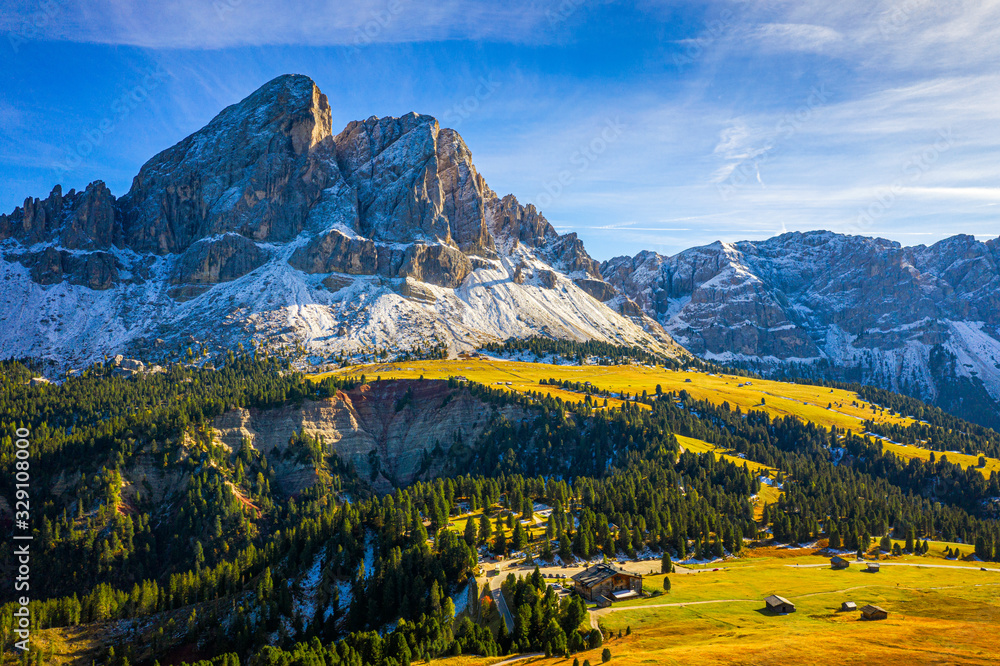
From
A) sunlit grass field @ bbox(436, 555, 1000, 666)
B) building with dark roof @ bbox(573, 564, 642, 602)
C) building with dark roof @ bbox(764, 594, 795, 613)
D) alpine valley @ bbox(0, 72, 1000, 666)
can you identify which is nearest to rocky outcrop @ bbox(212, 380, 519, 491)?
alpine valley @ bbox(0, 72, 1000, 666)

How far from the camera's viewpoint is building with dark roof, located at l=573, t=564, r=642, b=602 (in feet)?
243

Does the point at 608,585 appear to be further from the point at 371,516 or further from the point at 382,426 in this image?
the point at 382,426

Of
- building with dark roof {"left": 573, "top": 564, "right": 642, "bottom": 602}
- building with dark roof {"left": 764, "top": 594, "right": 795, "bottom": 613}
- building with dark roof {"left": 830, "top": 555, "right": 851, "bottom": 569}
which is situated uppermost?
building with dark roof {"left": 764, "top": 594, "right": 795, "bottom": 613}

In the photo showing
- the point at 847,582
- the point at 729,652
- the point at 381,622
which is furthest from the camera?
the point at 381,622

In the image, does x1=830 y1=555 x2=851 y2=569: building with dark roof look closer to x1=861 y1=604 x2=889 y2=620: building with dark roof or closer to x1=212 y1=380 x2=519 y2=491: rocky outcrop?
x1=861 y1=604 x2=889 y2=620: building with dark roof

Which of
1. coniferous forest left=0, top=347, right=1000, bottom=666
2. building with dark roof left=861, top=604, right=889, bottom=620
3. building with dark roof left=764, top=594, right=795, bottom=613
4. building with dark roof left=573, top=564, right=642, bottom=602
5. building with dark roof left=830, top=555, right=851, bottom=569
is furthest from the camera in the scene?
building with dark roof left=830, top=555, right=851, bottom=569

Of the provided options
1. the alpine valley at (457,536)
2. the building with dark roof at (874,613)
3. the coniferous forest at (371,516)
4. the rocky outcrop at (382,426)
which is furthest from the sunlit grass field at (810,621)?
the rocky outcrop at (382,426)

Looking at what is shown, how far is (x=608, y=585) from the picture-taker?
7531 cm

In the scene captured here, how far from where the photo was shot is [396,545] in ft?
322

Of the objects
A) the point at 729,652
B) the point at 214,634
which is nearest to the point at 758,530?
the point at 729,652

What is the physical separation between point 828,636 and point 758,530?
74191 millimetres

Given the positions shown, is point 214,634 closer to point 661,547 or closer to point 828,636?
point 661,547

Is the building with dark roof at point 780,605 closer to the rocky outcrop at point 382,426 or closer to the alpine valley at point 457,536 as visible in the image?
the alpine valley at point 457,536

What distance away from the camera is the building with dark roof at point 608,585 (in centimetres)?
7400
